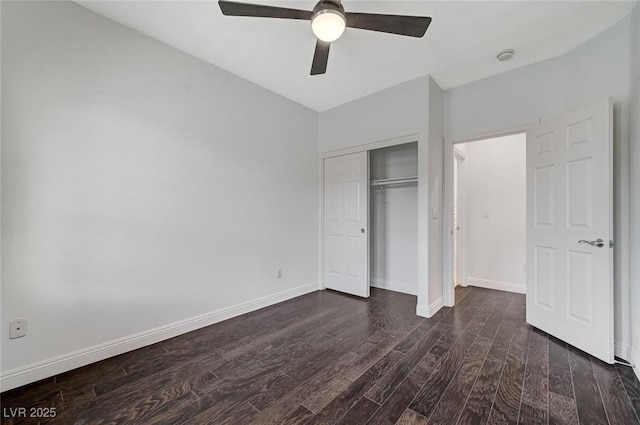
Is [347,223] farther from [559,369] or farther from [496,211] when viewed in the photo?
[559,369]

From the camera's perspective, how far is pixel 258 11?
1648mm

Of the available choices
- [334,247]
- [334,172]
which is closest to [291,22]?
[334,172]

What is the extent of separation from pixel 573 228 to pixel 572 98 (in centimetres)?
125

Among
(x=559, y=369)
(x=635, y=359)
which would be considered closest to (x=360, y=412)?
(x=559, y=369)

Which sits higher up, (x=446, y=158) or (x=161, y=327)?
(x=446, y=158)

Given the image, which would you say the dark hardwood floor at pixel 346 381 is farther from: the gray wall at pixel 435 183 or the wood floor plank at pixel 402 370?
the gray wall at pixel 435 183

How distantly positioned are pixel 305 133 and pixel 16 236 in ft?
9.96

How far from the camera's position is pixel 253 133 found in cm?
312

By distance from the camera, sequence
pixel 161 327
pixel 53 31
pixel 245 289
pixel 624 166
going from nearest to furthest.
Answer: pixel 53 31, pixel 624 166, pixel 161 327, pixel 245 289

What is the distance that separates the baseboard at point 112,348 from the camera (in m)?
1.72

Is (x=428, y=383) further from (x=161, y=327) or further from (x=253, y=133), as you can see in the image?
(x=253, y=133)

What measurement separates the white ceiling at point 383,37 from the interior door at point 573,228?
28.4 inches

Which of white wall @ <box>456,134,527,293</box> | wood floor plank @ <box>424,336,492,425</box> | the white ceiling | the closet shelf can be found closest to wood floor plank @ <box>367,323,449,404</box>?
wood floor plank @ <box>424,336,492,425</box>

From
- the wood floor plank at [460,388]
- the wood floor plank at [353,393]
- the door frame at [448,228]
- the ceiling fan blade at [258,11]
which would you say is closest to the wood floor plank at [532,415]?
the wood floor plank at [460,388]
